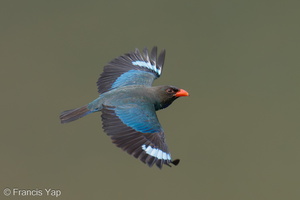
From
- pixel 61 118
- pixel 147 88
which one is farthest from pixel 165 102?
pixel 61 118

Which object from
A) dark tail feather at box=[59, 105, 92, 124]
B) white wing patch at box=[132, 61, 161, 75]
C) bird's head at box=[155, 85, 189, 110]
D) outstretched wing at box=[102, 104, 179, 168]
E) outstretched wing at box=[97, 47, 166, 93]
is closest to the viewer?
outstretched wing at box=[102, 104, 179, 168]

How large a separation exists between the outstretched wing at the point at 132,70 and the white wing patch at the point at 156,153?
151 cm

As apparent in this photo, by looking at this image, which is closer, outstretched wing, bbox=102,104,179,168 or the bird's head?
outstretched wing, bbox=102,104,179,168

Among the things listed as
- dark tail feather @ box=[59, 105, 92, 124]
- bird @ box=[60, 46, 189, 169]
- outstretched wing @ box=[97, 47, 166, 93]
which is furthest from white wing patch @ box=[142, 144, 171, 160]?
outstretched wing @ box=[97, 47, 166, 93]

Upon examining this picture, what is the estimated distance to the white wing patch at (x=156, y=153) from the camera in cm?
546

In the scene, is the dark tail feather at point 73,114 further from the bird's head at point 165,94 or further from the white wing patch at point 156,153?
the white wing patch at point 156,153

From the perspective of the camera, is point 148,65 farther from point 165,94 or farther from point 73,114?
point 73,114

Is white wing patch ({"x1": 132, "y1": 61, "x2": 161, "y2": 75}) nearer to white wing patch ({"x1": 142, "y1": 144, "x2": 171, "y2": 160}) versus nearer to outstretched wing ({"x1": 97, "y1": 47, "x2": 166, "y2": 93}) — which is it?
outstretched wing ({"x1": 97, "y1": 47, "x2": 166, "y2": 93})

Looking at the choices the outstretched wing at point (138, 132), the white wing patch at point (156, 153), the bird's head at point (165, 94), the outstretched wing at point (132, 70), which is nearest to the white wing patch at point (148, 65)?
the outstretched wing at point (132, 70)

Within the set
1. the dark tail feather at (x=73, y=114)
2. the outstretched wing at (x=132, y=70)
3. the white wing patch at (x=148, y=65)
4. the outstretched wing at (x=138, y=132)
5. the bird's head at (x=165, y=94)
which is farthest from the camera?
the white wing patch at (x=148, y=65)

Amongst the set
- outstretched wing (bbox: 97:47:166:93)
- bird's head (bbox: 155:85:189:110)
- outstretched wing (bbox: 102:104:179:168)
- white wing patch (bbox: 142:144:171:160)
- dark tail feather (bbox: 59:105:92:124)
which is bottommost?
white wing patch (bbox: 142:144:171:160)

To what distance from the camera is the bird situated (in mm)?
5523

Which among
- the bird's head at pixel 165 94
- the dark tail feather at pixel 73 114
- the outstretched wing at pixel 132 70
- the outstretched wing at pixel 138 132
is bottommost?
the outstretched wing at pixel 138 132

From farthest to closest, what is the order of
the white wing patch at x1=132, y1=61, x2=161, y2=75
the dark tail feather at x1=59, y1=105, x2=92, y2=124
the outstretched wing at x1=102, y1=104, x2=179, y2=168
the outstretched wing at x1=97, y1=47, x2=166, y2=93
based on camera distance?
the white wing patch at x1=132, y1=61, x2=161, y2=75 → the outstretched wing at x1=97, y1=47, x2=166, y2=93 → the dark tail feather at x1=59, y1=105, x2=92, y2=124 → the outstretched wing at x1=102, y1=104, x2=179, y2=168
